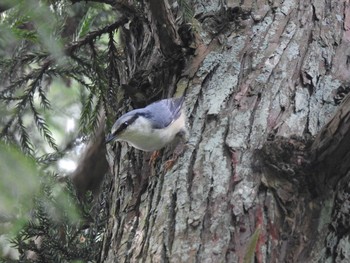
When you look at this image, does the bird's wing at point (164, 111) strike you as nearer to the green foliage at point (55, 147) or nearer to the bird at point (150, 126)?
the bird at point (150, 126)

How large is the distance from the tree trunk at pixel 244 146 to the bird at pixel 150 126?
63mm

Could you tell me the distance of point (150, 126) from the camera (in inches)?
94.7

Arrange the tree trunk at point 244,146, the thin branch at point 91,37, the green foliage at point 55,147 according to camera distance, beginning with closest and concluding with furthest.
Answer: the tree trunk at point 244,146 → the green foliage at point 55,147 → the thin branch at point 91,37

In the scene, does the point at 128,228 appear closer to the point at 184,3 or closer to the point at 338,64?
the point at 184,3

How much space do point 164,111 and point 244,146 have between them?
0.50 meters

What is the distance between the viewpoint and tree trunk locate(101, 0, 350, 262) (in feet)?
5.94

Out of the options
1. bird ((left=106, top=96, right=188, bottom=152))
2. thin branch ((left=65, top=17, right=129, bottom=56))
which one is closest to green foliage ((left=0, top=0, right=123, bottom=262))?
thin branch ((left=65, top=17, right=129, bottom=56))

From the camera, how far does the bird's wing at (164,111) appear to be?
2.27m

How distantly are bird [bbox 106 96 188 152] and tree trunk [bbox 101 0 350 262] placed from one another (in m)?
0.06

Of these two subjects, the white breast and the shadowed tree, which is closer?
the shadowed tree

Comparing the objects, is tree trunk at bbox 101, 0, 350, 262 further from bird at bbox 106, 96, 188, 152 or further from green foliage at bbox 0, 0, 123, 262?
green foliage at bbox 0, 0, 123, 262

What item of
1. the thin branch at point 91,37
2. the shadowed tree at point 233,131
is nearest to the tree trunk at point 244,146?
the shadowed tree at point 233,131

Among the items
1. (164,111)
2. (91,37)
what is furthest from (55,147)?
(164,111)

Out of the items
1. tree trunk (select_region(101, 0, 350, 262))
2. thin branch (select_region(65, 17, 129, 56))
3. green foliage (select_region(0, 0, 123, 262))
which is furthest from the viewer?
thin branch (select_region(65, 17, 129, 56))
